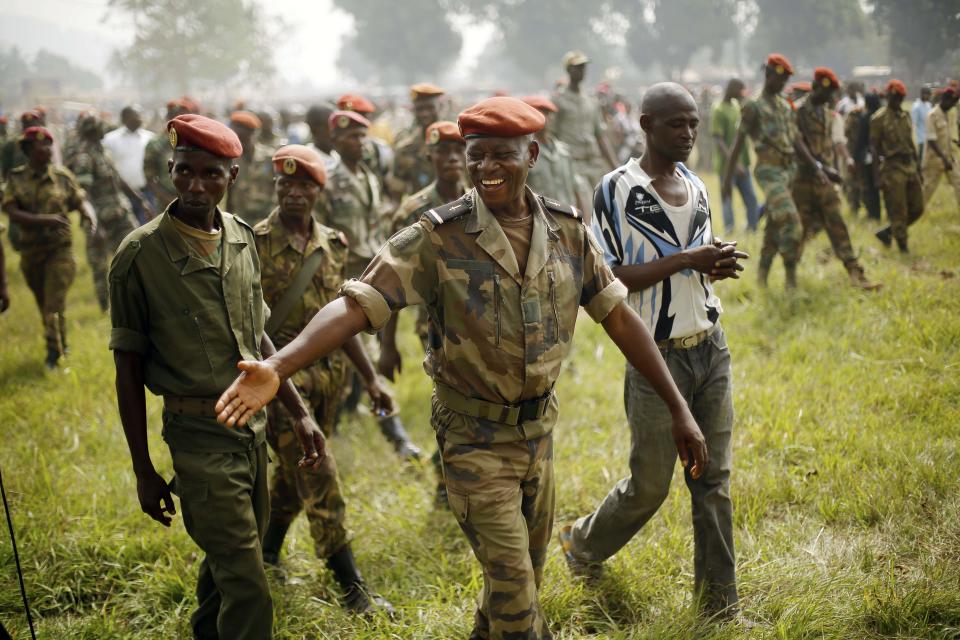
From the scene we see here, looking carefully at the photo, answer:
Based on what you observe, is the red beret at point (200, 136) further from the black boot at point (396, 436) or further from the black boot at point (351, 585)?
the black boot at point (396, 436)

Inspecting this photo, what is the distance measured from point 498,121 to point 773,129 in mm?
5802

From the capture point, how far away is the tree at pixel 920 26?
5855 millimetres

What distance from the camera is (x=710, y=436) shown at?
10.4ft

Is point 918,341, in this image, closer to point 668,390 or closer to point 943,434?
point 943,434

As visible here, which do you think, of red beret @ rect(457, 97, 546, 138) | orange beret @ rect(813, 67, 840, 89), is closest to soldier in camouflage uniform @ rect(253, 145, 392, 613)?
red beret @ rect(457, 97, 546, 138)

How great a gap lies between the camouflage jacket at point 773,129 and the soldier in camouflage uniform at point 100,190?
266 inches

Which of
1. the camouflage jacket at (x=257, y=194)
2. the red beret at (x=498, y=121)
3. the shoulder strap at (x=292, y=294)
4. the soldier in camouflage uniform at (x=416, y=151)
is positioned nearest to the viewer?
the red beret at (x=498, y=121)

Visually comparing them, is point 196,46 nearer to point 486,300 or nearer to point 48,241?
point 48,241

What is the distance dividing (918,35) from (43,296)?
7975mm

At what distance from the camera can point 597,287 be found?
2.64 meters

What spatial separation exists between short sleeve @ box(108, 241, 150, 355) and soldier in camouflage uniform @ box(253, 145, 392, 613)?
3.25 feet

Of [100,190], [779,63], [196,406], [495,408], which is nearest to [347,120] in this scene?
[196,406]

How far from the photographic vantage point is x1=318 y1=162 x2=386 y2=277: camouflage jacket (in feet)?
18.4

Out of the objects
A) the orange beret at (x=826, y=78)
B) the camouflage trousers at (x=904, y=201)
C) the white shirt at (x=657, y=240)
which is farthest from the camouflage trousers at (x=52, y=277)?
the camouflage trousers at (x=904, y=201)
